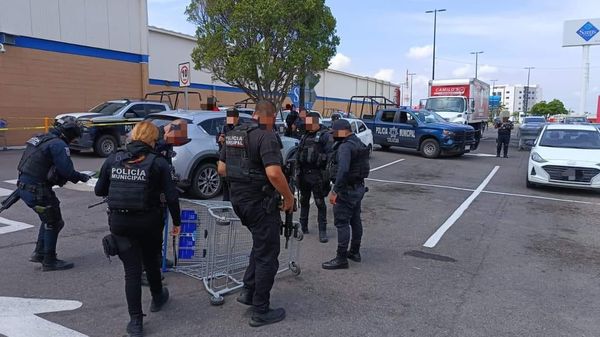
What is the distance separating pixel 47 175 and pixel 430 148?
14715 millimetres

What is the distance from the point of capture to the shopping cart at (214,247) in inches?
170

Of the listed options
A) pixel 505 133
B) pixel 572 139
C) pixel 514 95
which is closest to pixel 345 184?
pixel 572 139

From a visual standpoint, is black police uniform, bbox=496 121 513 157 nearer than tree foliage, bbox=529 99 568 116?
Yes

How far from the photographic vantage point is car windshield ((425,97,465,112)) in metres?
23.3

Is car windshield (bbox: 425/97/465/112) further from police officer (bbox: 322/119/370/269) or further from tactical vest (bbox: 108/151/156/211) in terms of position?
tactical vest (bbox: 108/151/156/211)

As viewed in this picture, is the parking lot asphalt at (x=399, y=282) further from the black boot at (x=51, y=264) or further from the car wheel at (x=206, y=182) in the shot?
the car wheel at (x=206, y=182)

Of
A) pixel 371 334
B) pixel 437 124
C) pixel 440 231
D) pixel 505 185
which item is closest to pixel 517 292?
pixel 371 334

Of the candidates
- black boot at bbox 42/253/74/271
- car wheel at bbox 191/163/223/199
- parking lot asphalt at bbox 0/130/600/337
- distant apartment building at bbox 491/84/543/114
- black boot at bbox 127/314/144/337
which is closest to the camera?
black boot at bbox 127/314/144/337

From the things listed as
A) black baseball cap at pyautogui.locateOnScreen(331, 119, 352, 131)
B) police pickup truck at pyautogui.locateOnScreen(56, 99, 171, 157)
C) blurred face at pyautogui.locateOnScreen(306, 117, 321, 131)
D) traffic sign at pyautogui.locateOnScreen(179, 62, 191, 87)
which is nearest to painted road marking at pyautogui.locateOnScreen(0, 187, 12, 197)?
police pickup truck at pyautogui.locateOnScreen(56, 99, 171, 157)

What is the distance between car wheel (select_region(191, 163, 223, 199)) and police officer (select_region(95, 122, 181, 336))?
4.75 m

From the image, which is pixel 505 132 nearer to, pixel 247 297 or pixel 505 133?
pixel 505 133

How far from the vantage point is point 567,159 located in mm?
10227

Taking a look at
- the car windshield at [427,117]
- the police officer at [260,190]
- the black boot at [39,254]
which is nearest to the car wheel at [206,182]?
the black boot at [39,254]

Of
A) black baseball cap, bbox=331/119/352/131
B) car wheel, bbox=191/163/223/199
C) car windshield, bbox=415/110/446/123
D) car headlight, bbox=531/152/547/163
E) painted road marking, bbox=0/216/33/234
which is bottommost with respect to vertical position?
painted road marking, bbox=0/216/33/234
